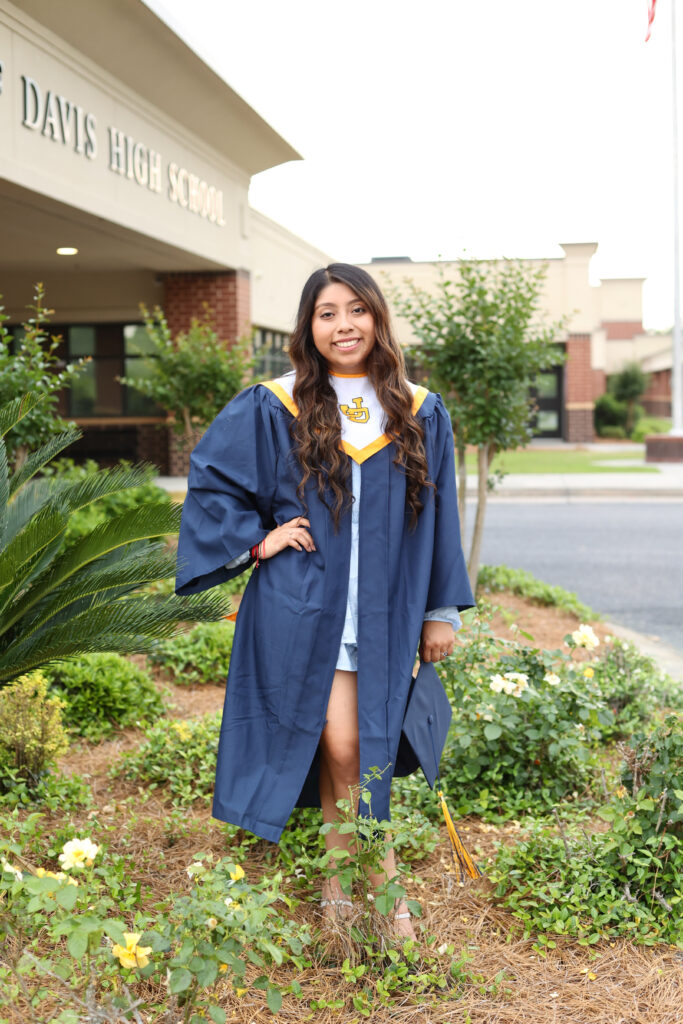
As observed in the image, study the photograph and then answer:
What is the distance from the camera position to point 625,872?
308 cm

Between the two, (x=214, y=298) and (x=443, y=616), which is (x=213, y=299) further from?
(x=443, y=616)

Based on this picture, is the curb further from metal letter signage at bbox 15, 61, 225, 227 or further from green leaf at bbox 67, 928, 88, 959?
metal letter signage at bbox 15, 61, 225, 227

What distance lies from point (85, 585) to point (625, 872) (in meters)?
1.95

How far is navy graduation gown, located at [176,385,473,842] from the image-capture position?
2.73 m

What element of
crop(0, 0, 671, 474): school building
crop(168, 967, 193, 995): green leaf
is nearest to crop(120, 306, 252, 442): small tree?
crop(0, 0, 671, 474): school building

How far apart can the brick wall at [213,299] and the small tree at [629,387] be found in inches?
940

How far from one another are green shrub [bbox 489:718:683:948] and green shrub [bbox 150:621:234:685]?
2872 mm

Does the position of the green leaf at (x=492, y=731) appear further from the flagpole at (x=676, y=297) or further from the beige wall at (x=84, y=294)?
the flagpole at (x=676, y=297)

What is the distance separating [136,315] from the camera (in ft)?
54.0

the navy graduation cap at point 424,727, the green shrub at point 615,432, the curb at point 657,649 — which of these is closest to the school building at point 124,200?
the navy graduation cap at point 424,727

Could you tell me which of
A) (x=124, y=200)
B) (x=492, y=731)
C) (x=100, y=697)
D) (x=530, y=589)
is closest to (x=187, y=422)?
(x=124, y=200)

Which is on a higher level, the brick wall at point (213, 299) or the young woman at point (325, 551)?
the brick wall at point (213, 299)

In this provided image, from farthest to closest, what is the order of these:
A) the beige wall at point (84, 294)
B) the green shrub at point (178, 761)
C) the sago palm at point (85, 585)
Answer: the beige wall at point (84, 294), the green shrub at point (178, 761), the sago palm at point (85, 585)

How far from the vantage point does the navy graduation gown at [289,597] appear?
2732 mm
